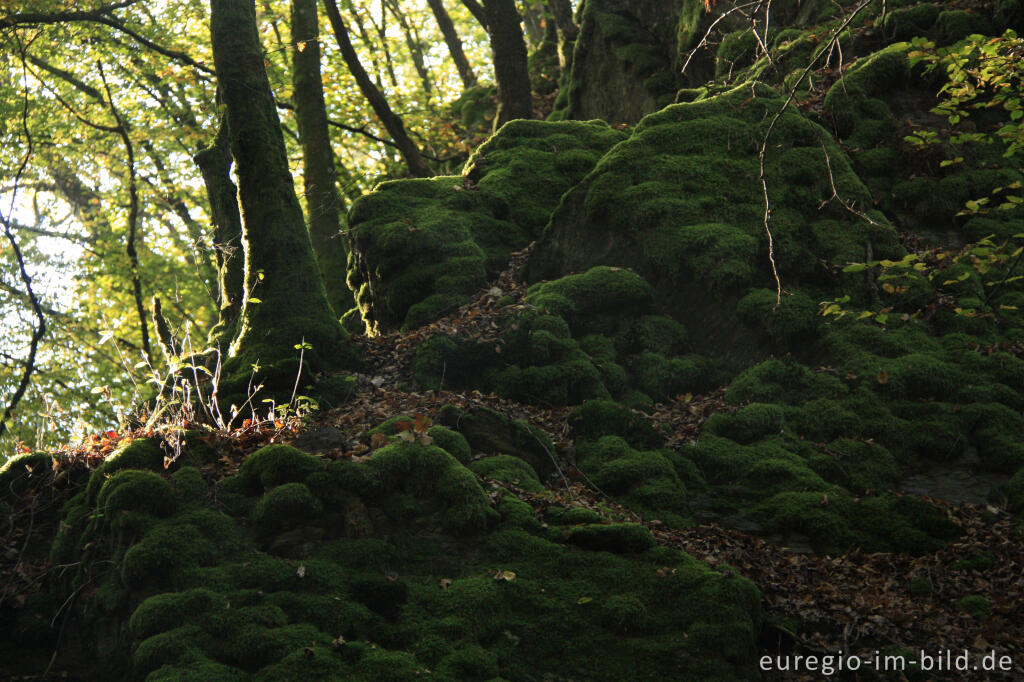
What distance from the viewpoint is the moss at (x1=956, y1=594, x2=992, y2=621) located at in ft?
17.0

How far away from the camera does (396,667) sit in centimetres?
420

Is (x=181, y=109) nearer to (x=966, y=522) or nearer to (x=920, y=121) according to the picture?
(x=920, y=121)

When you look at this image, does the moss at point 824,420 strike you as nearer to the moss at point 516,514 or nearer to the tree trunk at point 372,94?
the moss at point 516,514

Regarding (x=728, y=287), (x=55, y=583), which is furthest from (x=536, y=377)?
(x=55, y=583)

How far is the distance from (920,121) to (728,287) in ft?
13.9

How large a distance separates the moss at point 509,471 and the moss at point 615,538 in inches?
35.9

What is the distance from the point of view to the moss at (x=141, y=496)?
5.23 metres

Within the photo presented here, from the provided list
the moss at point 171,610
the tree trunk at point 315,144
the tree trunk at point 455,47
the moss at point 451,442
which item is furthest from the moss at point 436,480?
the tree trunk at point 455,47

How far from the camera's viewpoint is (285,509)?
524 cm

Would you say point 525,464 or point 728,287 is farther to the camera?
point 728,287

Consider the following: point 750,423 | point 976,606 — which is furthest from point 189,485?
point 976,606

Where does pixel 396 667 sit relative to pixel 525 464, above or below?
below

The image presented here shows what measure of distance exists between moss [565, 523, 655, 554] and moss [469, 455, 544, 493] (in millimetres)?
912

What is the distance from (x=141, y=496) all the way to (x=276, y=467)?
894 mm
